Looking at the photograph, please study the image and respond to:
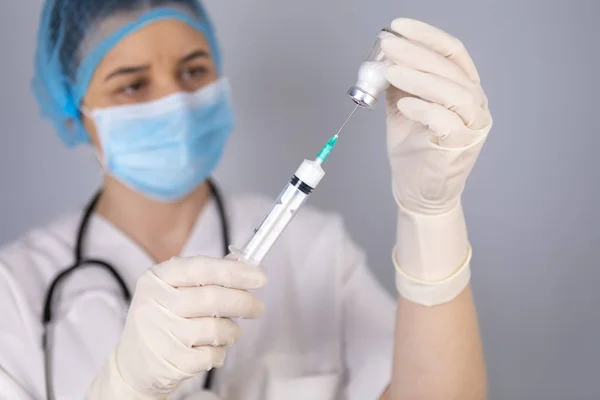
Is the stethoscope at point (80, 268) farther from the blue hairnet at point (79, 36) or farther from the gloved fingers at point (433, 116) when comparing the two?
the gloved fingers at point (433, 116)

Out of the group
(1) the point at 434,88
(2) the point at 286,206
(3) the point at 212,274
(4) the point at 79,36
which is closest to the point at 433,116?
(1) the point at 434,88

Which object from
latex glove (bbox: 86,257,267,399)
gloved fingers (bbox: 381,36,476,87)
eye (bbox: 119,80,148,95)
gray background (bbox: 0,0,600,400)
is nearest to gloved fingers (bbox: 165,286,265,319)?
latex glove (bbox: 86,257,267,399)

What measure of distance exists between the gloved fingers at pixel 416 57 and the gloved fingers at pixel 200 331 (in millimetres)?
391

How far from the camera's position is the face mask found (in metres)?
1.12

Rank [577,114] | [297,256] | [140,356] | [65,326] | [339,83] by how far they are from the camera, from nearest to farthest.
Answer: [140,356] < [65,326] < [297,256] < [577,114] < [339,83]

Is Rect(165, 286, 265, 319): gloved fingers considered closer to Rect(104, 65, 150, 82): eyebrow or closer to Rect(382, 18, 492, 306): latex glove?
Rect(382, 18, 492, 306): latex glove

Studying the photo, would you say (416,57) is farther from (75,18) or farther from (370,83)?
(75,18)

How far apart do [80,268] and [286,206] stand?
513 mm

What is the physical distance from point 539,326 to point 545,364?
0.09m

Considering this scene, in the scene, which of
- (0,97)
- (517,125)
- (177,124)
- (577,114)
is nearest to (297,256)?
(177,124)

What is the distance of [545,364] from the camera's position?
1473 mm

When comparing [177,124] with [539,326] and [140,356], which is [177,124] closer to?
[140,356]

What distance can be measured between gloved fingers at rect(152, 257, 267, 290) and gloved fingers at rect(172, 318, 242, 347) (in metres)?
0.05

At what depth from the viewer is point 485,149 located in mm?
1445
